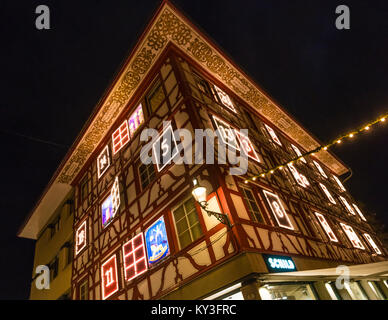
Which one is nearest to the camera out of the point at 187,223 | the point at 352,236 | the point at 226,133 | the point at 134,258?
the point at 187,223

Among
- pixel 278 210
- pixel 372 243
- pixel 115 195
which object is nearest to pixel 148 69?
pixel 115 195

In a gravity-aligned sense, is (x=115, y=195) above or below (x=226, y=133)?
above

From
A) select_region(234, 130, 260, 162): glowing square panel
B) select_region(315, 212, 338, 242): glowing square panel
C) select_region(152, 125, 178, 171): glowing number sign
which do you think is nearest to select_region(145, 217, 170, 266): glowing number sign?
select_region(152, 125, 178, 171): glowing number sign

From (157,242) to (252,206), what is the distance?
3.11 meters

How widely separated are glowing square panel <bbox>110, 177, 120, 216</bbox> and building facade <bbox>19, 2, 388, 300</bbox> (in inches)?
1.9

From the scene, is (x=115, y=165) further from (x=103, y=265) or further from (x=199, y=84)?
(x=199, y=84)

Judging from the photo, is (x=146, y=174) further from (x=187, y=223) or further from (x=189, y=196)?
(x=187, y=223)

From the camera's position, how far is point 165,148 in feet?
30.2

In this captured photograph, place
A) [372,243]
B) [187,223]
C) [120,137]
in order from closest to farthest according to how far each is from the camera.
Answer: [187,223], [120,137], [372,243]

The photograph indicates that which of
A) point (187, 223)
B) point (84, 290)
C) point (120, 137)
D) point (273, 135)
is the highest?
point (120, 137)

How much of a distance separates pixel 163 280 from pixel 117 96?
8459mm

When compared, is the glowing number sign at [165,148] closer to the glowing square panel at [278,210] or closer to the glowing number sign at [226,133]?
the glowing number sign at [226,133]

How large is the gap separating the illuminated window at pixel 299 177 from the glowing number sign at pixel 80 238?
10368 millimetres

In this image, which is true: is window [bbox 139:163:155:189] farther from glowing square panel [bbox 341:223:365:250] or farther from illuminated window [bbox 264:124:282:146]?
glowing square panel [bbox 341:223:365:250]
